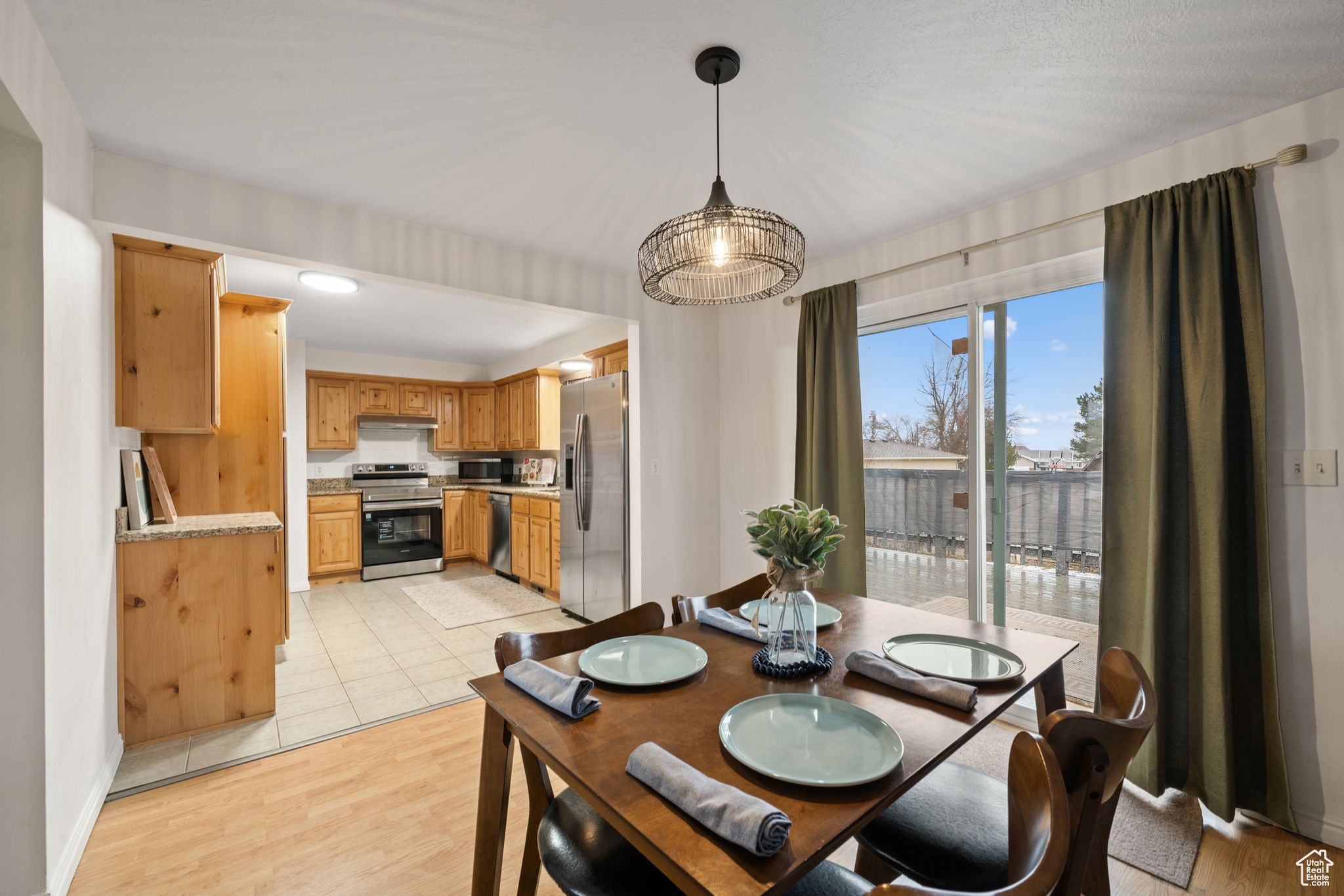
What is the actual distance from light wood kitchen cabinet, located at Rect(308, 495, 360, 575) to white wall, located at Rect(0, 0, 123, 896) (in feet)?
11.3

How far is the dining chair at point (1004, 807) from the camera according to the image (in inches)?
35.5

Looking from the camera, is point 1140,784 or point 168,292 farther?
point 168,292

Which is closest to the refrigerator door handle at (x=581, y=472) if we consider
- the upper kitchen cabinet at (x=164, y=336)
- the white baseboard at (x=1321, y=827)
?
the upper kitchen cabinet at (x=164, y=336)

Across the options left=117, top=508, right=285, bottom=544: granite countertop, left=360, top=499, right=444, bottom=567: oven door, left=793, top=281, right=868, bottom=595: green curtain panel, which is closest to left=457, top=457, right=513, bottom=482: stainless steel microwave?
left=360, top=499, right=444, bottom=567: oven door

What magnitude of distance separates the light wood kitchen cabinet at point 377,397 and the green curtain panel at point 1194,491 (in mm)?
6256

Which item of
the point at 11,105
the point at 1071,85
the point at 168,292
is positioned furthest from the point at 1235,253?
the point at 168,292

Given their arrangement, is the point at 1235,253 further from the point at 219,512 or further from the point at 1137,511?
the point at 219,512

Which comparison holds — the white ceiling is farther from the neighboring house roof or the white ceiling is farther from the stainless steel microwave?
the neighboring house roof

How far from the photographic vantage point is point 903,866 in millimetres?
1189

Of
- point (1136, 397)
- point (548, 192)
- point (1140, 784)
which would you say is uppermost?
point (548, 192)

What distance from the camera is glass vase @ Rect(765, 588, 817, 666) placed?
1423mm

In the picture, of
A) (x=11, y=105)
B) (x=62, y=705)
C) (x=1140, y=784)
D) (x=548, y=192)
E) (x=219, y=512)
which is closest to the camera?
(x=11, y=105)

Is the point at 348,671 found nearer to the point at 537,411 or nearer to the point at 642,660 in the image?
the point at 642,660

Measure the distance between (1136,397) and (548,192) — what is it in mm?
2534
